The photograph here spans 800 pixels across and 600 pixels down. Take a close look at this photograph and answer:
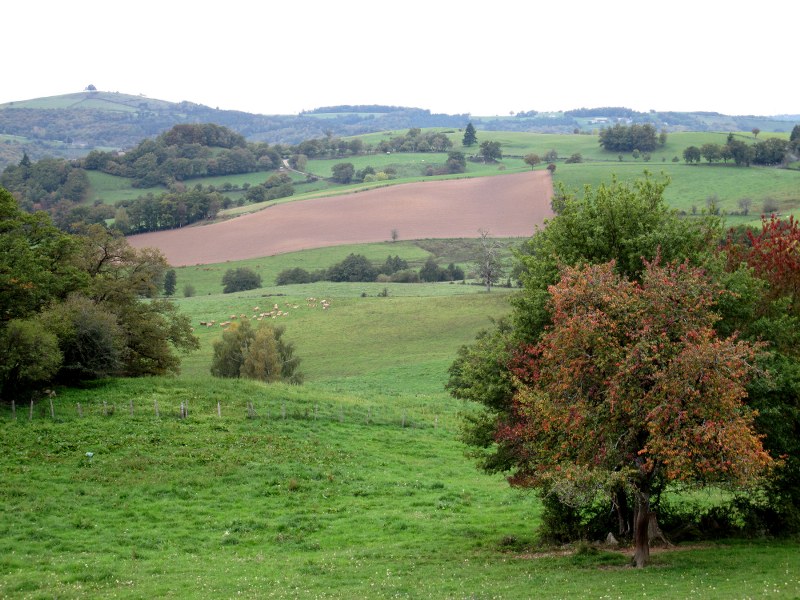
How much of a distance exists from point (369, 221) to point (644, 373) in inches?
4901

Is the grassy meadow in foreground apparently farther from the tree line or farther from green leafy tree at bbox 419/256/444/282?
the tree line

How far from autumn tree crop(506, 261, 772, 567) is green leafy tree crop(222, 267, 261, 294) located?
92.8 metres

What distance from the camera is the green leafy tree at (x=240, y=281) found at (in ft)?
360

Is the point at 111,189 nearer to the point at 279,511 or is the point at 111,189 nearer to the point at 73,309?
the point at 73,309

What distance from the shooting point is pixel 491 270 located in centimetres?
10019

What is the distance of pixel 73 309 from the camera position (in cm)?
3872

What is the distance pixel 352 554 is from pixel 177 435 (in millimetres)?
14416

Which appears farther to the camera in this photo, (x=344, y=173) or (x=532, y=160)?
(x=344, y=173)

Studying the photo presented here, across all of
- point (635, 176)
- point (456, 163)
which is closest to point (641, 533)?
point (635, 176)

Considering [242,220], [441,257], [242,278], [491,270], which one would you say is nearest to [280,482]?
[491,270]

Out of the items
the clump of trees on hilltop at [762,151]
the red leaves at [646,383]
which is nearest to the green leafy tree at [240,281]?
the red leaves at [646,383]

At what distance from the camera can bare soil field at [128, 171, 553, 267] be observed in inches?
5153

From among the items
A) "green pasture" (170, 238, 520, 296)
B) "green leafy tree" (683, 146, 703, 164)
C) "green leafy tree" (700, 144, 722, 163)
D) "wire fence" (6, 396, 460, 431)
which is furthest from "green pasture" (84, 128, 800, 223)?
"wire fence" (6, 396, 460, 431)

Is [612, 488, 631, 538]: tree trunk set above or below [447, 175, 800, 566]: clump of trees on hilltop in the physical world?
below
